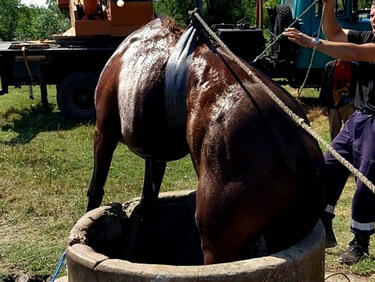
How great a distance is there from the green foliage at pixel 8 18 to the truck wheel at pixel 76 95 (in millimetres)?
14635

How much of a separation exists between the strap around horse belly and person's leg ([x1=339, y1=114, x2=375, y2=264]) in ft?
4.54

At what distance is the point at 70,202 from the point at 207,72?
3198 mm

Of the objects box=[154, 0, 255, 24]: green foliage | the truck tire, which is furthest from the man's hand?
box=[154, 0, 255, 24]: green foliage

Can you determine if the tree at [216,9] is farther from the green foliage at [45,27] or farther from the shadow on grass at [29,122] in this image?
the shadow on grass at [29,122]

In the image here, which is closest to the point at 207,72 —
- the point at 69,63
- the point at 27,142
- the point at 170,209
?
the point at 170,209

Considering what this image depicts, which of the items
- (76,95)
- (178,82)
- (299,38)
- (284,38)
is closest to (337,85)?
(299,38)

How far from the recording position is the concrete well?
6.82 ft

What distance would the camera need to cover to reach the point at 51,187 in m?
5.81

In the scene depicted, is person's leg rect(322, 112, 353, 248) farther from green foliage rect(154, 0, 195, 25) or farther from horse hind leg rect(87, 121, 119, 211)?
green foliage rect(154, 0, 195, 25)

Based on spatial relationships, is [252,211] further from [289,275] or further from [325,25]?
[325,25]

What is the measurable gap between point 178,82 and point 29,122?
296 inches

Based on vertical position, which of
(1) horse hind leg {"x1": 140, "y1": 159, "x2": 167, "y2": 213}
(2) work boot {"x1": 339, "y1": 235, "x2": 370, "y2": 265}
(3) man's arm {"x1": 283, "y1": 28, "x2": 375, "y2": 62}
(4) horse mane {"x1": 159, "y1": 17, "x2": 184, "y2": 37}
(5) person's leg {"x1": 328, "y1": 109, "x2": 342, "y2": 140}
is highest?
(4) horse mane {"x1": 159, "y1": 17, "x2": 184, "y2": 37}

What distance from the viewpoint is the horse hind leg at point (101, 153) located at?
3.40 meters

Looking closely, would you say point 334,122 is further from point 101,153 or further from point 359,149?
point 101,153
